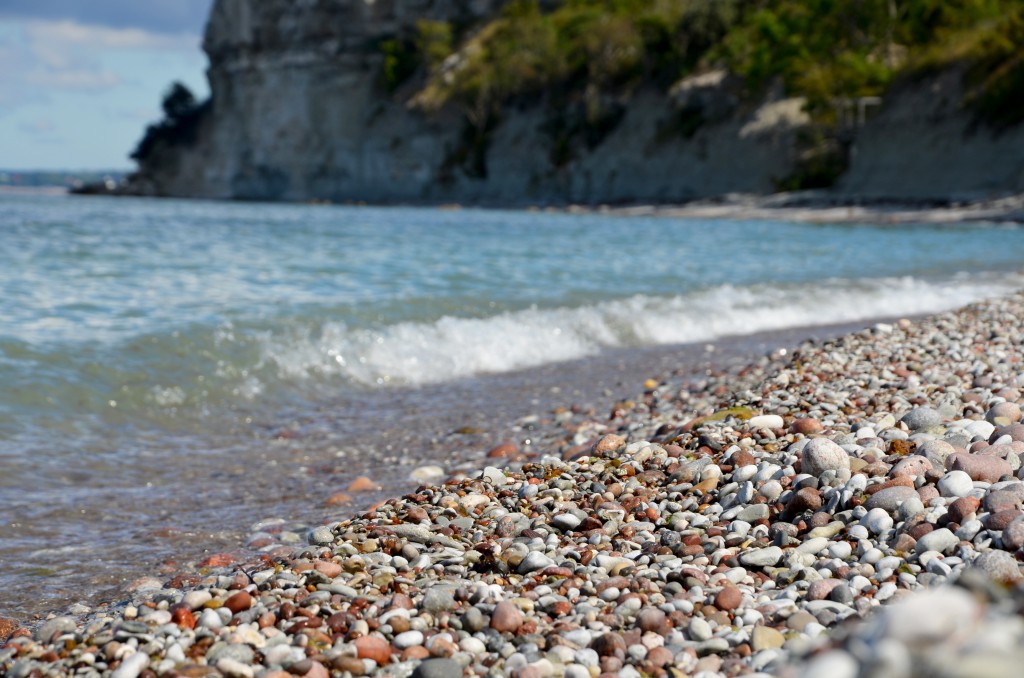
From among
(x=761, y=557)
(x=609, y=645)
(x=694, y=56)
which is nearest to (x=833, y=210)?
(x=694, y=56)

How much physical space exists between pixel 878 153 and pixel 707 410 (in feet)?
144

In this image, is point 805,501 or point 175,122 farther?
point 175,122

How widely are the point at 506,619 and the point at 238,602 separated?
0.80 meters

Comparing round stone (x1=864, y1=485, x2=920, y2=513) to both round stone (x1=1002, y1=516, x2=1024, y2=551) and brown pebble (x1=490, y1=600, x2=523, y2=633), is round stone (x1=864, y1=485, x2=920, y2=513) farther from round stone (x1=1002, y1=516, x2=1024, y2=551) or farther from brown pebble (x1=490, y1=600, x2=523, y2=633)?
brown pebble (x1=490, y1=600, x2=523, y2=633)

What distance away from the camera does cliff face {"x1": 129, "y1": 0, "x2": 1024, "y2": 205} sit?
5400cm

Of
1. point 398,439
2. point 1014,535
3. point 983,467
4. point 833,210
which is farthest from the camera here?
point 833,210

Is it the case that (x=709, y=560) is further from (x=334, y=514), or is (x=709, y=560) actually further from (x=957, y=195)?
(x=957, y=195)

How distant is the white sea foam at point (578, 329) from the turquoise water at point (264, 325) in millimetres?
31

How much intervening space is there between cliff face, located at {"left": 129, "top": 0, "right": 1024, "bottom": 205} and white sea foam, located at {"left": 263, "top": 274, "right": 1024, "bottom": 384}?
129 feet

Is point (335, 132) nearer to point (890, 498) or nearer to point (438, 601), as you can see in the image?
point (890, 498)

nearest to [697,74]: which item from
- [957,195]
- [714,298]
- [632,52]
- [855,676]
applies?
[632,52]

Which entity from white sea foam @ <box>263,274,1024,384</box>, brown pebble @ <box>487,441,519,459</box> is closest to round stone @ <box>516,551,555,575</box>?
brown pebble @ <box>487,441,519,459</box>

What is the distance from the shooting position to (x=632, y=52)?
6191 cm

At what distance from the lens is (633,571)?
119 inches
